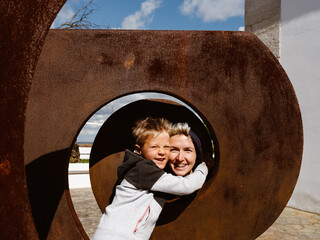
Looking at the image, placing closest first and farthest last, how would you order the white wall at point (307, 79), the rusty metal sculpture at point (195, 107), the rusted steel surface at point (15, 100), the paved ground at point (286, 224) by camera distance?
1. the rusted steel surface at point (15, 100)
2. the rusty metal sculpture at point (195, 107)
3. the paved ground at point (286, 224)
4. the white wall at point (307, 79)

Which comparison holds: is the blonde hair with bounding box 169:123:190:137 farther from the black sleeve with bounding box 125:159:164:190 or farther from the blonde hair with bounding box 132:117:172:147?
the black sleeve with bounding box 125:159:164:190

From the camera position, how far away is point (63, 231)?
1854 mm

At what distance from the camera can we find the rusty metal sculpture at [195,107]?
6.04 ft

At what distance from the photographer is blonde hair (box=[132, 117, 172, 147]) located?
215cm

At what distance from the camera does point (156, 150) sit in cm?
212

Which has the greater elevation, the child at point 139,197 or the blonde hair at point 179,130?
the blonde hair at point 179,130

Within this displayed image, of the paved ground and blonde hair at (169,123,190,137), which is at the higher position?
blonde hair at (169,123,190,137)

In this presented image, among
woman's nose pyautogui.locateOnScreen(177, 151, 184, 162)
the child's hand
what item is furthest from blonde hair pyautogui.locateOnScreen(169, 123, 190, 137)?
the child's hand

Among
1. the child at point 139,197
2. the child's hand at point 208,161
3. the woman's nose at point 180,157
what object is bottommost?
the child at point 139,197

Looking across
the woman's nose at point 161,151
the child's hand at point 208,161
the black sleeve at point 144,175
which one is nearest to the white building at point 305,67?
the child's hand at point 208,161

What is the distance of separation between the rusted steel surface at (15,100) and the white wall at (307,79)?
190 inches

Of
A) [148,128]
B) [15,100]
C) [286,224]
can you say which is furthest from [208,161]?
[286,224]

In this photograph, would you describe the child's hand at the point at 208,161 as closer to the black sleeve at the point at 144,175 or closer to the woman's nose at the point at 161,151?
the woman's nose at the point at 161,151

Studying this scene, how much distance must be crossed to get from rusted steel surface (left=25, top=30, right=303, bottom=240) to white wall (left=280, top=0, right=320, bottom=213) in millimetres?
3326
